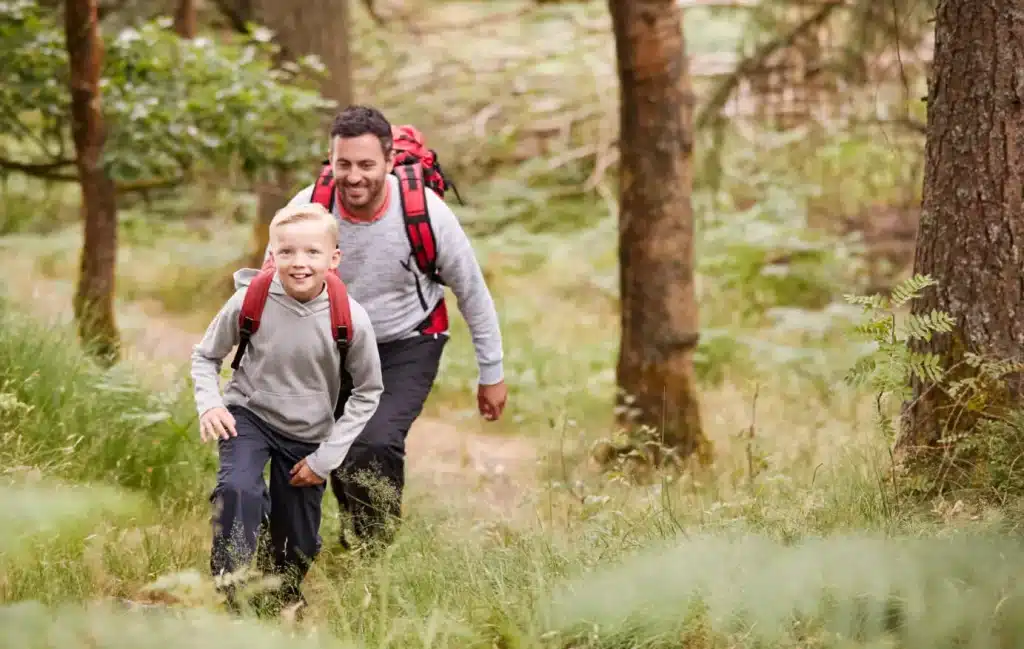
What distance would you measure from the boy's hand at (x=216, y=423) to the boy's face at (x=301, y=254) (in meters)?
0.54

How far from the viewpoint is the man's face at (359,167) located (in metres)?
4.58

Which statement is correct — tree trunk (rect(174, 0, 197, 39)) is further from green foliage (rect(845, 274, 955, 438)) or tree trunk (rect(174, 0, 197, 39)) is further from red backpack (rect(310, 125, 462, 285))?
green foliage (rect(845, 274, 955, 438))

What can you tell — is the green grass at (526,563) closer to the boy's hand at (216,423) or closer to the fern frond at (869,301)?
the boy's hand at (216,423)

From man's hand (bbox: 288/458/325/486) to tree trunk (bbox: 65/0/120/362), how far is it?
122 inches

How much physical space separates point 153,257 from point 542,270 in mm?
5270

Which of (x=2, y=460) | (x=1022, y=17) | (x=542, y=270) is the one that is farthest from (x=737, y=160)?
(x=2, y=460)

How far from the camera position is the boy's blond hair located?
4113 millimetres

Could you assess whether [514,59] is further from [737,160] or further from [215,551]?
[215,551]

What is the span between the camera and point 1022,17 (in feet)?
13.9

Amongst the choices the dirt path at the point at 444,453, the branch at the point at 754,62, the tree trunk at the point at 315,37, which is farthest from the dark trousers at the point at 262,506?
the branch at the point at 754,62

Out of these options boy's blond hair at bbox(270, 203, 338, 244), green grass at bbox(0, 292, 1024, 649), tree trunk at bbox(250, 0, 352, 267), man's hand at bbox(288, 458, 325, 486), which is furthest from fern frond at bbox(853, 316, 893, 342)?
tree trunk at bbox(250, 0, 352, 267)

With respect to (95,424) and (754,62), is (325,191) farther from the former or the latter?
(754,62)

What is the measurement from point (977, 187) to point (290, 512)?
3142mm

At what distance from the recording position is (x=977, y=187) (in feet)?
14.2
